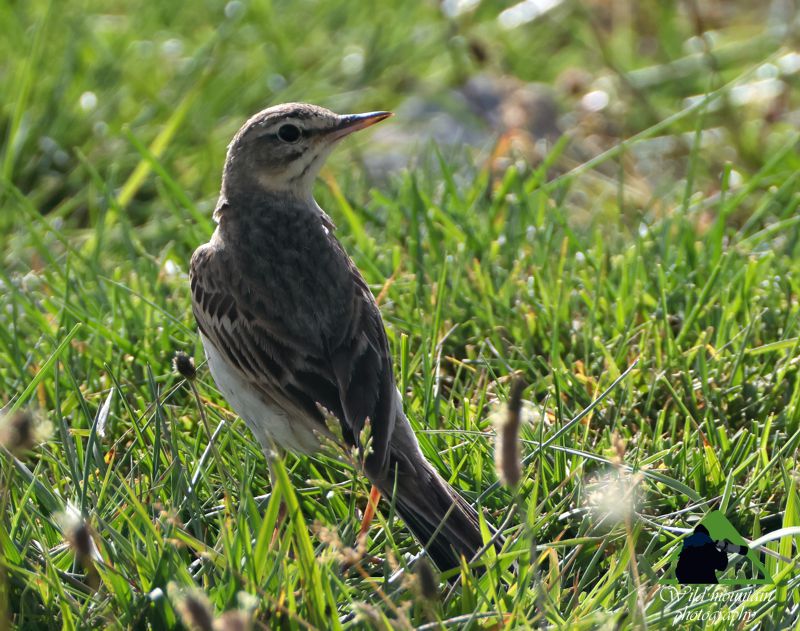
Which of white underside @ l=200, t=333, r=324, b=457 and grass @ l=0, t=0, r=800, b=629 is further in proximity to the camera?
white underside @ l=200, t=333, r=324, b=457

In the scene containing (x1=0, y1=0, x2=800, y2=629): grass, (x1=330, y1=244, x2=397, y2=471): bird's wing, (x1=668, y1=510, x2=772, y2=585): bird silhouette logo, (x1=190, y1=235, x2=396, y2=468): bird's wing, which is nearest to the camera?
(x1=0, y1=0, x2=800, y2=629): grass

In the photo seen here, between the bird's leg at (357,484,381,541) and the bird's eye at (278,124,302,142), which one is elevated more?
the bird's eye at (278,124,302,142)

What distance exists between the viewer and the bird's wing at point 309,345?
13.0ft

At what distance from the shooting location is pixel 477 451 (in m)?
4.07

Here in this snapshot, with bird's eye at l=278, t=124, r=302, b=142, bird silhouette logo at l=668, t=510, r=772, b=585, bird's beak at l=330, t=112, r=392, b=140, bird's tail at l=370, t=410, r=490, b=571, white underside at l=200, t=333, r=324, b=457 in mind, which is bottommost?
bird silhouette logo at l=668, t=510, r=772, b=585

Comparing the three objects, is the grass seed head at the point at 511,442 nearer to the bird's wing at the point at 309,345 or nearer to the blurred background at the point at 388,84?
the bird's wing at the point at 309,345

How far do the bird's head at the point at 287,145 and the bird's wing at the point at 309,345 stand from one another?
44 centimetres

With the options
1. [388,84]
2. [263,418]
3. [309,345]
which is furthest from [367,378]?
[388,84]

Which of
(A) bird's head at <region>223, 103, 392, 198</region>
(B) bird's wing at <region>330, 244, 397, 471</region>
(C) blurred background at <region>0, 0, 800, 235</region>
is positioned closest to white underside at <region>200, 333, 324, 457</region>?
(B) bird's wing at <region>330, 244, 397, 471</region>

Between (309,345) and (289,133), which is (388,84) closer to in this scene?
(289,133)

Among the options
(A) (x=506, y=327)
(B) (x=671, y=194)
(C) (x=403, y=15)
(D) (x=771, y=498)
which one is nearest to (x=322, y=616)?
(D) (x=771, y=498)

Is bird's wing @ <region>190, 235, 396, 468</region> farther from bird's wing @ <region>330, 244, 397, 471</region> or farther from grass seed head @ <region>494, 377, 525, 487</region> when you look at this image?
grass seed head @ <region>494, 377, 525, 487</region>

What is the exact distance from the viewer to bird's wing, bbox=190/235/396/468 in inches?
156

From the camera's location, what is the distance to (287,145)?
4785mm
